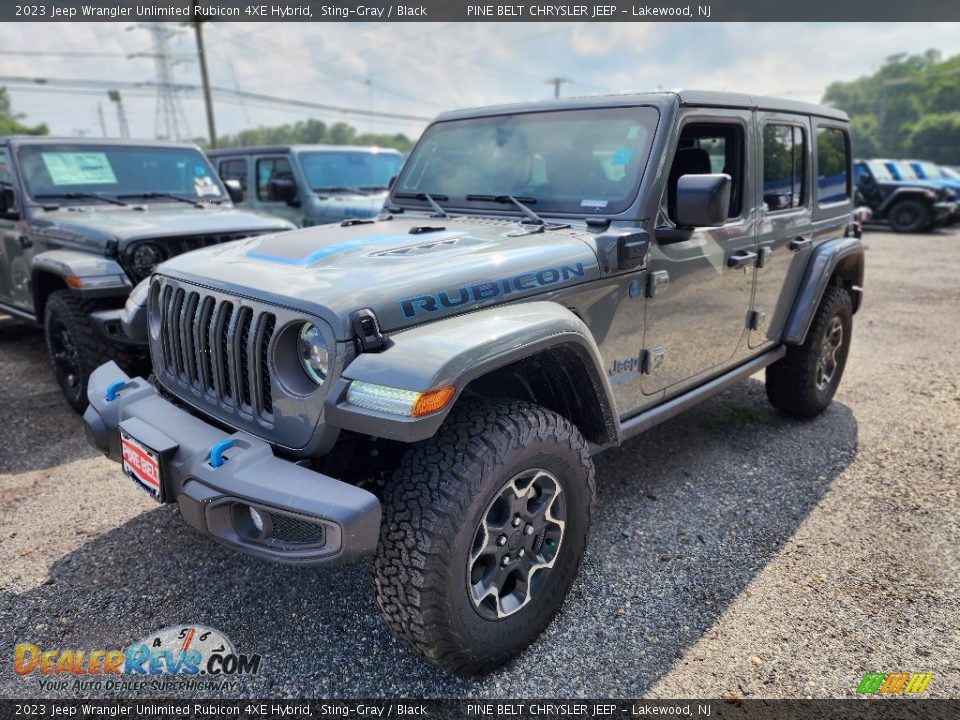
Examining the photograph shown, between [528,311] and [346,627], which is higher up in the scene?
[528,311]

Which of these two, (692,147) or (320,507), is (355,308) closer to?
(320,507)

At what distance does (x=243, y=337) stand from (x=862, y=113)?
93.8 metres

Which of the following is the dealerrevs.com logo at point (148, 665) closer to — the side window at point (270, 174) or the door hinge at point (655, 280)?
the door hinge at point (655, 280)

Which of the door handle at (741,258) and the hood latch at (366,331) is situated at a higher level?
the hood latch at (366,331)

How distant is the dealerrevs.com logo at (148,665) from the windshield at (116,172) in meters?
4.15

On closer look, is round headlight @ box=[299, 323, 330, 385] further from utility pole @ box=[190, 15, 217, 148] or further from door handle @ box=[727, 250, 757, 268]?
utility pole @ box=[190, 15, 217, 148]

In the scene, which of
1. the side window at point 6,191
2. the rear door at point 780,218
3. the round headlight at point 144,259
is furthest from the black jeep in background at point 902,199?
the side window at point 6,191

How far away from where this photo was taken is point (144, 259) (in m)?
4.54

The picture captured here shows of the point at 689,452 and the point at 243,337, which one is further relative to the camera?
the point at 689,452

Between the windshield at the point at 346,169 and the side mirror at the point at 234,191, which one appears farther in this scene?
the windshield at the point at 346,169

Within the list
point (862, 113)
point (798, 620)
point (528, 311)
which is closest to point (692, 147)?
point (528, 311)

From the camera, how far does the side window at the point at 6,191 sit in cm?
518

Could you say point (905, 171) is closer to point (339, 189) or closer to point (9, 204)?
point (339, 189)

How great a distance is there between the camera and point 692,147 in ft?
10.5
